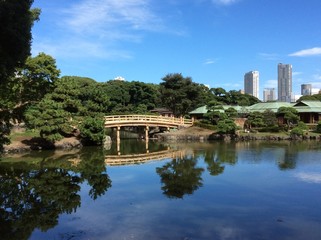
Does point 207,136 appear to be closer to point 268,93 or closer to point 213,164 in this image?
point 213,164

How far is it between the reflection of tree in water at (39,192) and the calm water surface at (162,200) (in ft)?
0.09

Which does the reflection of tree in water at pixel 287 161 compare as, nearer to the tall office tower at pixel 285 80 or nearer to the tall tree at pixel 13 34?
the tall tree at pixel 13 34

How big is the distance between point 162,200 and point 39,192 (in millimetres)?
4357

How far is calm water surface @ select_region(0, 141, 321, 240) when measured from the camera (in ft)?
25.3

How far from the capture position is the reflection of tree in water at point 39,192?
847cm

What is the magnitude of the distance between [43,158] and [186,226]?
580 inches

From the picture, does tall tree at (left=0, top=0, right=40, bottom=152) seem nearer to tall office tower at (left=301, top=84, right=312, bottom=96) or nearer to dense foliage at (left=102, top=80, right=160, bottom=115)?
dense foliage at (left=102, top=80, right=160, bottom=115)

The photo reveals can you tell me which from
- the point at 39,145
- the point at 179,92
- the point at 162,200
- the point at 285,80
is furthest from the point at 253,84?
the point at 162,200

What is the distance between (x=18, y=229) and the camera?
805cm

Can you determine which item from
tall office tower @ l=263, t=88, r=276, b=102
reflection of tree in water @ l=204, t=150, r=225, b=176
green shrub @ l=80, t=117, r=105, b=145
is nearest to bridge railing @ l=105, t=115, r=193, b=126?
green shrub @ l=80, t=117, r=105, b=145

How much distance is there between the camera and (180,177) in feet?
47.8

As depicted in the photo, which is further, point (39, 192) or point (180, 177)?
point (180, 177)

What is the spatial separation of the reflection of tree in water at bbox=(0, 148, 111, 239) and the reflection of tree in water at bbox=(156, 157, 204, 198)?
2351mm

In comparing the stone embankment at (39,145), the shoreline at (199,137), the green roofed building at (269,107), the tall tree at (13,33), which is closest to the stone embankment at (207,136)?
the shoreline at (199,137)
